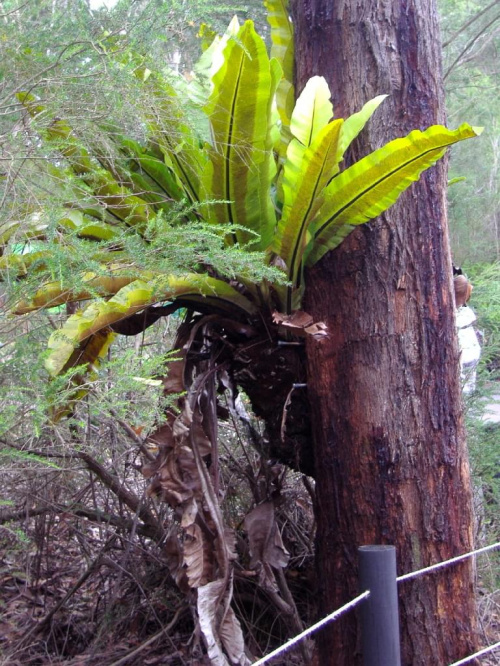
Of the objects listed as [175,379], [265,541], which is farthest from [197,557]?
[175,379]

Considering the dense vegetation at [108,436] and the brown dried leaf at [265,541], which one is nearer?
the dense vegetation at [108,436]

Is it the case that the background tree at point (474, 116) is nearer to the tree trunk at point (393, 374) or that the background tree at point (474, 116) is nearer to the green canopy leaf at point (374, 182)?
the tree trunk at point (393, 374)

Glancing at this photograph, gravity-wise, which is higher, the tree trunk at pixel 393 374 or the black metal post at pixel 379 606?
the tree trunk at pixel 393 374

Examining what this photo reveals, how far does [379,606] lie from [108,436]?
2.15 meters

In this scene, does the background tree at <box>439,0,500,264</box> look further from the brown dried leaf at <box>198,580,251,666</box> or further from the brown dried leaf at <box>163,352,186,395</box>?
the brown dried leaf at <box>198,580,251,666</box>

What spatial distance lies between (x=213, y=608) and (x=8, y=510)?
1489 millimetres

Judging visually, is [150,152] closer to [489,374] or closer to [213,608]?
[213,608]

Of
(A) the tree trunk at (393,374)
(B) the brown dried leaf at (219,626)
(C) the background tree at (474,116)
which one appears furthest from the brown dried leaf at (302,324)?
(C) the background tree at (474,116)

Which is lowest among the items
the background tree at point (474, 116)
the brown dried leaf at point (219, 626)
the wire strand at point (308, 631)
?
the brown dried leaf at point (219, 626)

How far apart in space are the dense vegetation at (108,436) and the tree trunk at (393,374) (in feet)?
1.04

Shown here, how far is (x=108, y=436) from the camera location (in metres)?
3.64

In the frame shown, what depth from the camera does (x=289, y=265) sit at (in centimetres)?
266

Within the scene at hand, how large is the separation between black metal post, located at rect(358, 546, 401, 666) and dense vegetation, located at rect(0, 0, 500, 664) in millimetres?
792

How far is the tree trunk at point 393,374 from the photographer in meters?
2.44
